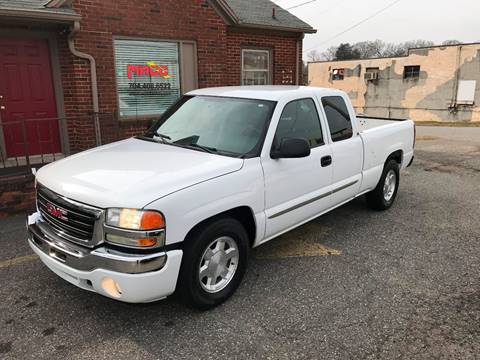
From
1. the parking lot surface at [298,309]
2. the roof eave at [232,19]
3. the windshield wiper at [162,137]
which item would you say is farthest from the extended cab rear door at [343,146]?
the roof eave at [232,19]

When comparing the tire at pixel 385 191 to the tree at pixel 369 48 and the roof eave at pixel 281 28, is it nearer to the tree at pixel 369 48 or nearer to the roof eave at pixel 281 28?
the roof eave at pixel 281 28

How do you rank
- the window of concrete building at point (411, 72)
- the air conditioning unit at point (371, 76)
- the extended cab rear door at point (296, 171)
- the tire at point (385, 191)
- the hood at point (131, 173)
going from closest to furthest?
the hood at point (131, 173) < the extended cab rear door at point (296, 171) < the tire at point (385, 191) < the window of concrete building at point (411, 72) < the air conditioning unit at point (371, 76)

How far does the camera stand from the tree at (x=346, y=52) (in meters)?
70.3

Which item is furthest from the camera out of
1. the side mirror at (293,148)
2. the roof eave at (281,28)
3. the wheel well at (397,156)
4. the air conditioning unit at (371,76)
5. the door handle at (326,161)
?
the air conditioning unit at (371,76)

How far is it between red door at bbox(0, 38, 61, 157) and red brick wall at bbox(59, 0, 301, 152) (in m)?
0.33

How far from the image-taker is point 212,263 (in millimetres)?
3395

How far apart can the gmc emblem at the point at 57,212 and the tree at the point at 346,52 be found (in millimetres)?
71948

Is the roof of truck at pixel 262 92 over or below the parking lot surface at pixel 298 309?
over

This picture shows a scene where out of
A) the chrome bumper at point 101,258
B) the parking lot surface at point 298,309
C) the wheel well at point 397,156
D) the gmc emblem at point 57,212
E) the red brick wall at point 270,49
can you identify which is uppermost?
the red brick wall at point 270,49

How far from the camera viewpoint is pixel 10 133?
746 centimetres

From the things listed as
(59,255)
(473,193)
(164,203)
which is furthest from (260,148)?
(473,193)

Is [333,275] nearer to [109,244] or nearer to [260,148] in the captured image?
[260,148]

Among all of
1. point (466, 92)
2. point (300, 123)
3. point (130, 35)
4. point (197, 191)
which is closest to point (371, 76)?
point (466, 92)

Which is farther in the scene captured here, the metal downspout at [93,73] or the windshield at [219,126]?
the metal downspout at [93,73]
